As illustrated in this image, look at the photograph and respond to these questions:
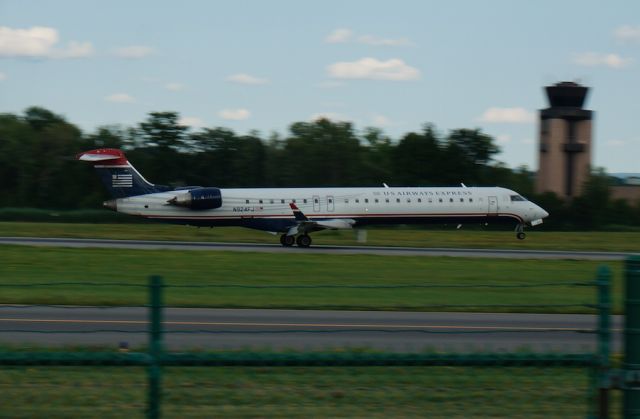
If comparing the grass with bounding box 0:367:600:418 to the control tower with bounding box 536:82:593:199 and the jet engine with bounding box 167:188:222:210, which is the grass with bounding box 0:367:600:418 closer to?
the jet engine with bounding box 167:188:222:210

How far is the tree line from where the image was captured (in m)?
80.2

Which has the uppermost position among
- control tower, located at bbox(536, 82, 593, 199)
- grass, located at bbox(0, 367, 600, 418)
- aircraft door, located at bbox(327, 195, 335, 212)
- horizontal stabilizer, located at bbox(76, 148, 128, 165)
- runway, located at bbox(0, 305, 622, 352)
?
control tower, located at bbox(536, 82, 593, 199)

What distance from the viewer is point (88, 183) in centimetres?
8412

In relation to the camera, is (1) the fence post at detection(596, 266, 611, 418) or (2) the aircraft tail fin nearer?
(1) the fence post at detection(596, 266, 611, 418)

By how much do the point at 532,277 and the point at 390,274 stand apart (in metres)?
4.10

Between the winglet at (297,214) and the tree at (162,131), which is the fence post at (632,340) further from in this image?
the tree at (162,131)

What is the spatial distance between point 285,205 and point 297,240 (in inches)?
61.7

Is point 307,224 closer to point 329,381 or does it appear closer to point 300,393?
point 329,381

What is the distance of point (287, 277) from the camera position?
81.6 feet

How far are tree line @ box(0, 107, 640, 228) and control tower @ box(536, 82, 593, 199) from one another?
19.0 feet

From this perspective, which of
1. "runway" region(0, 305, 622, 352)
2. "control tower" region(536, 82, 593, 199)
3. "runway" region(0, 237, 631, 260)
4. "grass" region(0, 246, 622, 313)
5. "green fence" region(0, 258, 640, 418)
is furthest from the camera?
"control tower" region(536, 82, 593, 199)

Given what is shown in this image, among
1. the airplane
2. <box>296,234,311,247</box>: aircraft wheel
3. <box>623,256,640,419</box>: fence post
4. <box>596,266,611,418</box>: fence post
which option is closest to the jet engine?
the airplane

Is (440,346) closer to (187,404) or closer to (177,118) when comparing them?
(187,404)

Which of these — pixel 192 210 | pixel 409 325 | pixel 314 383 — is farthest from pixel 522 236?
pixel 314 383
